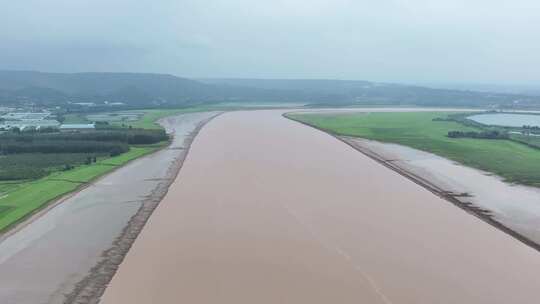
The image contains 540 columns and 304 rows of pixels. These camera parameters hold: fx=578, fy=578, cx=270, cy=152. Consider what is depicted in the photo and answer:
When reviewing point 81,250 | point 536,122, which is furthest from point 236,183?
point 536,122

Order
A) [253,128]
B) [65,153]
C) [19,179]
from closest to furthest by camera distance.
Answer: [19,179] → [65,153] → [253,128]

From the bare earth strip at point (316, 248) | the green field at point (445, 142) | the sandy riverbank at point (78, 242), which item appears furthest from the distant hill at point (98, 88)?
the bare earth strip at point (316, 248)

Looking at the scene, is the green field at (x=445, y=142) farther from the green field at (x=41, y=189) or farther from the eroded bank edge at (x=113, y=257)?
the green field at (x=41, y=189)

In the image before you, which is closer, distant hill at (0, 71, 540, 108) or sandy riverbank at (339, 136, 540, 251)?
sandy riverbank at (339, 136, 540, 251)

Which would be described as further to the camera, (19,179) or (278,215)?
(19,179)

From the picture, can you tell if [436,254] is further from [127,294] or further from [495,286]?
[127,294]

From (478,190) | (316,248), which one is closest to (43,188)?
(316,248)

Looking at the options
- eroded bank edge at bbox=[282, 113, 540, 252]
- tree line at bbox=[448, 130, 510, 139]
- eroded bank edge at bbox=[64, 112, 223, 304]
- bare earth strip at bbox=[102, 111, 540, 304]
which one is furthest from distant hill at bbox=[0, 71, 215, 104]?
bare earth strip at bbox=[102, 111, 540, 304]

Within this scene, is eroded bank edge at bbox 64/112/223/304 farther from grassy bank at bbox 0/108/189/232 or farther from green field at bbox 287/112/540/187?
green field at bbox 287/112/540/187
